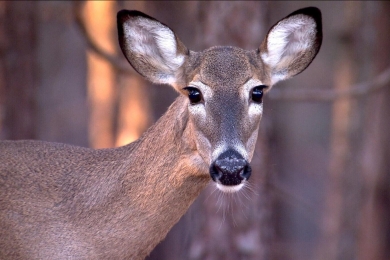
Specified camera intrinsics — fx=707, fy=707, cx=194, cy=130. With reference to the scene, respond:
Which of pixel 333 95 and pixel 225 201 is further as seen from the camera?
pixel 333 95

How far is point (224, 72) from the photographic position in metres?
6.49

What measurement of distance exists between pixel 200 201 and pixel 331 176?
23.2 feet

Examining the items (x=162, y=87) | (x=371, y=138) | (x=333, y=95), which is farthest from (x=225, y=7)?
(x=162, y=87)

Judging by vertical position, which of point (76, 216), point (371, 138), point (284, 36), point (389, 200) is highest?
point (284, 36)

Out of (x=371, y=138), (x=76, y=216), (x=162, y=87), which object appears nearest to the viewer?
(x=76, y=216)

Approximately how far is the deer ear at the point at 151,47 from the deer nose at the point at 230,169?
1287mm

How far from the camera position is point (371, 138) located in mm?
15586

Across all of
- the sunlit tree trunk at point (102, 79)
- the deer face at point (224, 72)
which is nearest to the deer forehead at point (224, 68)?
the deer face at point (224, 72)

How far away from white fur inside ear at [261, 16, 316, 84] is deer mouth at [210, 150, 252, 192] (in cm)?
157

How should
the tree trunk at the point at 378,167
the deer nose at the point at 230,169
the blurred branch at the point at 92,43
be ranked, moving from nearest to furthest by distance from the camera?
the deer nose at the point at 230,169
the blurred branch at the point at 92,43
the tree trunk at the point at 378,167

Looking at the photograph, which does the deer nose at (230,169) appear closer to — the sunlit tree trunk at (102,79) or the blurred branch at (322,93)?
the blurred branch at (322,93)

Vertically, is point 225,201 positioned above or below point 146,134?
below

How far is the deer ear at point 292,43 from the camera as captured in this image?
703 cm

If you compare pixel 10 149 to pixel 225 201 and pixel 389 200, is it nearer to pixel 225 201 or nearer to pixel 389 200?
pixel 225 201
